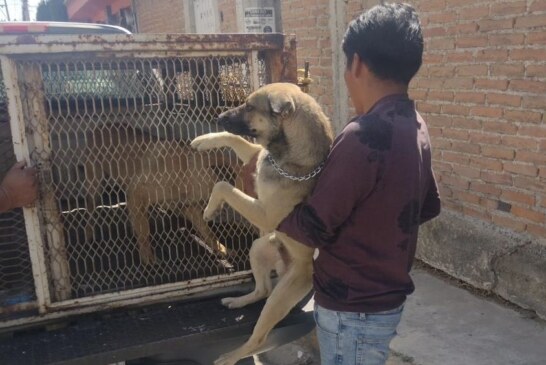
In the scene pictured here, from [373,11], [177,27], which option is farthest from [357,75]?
[177,27]

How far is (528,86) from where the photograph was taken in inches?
150

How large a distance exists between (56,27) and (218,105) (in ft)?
5.75

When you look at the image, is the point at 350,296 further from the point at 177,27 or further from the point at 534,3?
the point at 177,27

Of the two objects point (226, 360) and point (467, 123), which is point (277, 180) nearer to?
point (226, 360)

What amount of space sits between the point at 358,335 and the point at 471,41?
10.3 feet

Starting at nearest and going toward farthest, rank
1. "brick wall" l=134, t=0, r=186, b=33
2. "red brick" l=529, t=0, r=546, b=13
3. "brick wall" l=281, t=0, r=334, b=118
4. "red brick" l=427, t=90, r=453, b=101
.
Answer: "red brick" l=529, t=0, r=546, b=13, "red brick" l=427, t=90, r=453, b=101, "brick wall" l=281, t=0, r=334, b=118, "brick wall" l=134, t=0, r=186, b=33

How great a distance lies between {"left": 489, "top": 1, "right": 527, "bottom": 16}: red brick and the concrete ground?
2194mm

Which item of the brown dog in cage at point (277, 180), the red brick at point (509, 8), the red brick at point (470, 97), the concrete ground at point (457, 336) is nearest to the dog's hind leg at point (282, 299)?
the brown dog in cage at point (277, 180)

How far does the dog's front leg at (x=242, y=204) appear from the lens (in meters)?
2.55

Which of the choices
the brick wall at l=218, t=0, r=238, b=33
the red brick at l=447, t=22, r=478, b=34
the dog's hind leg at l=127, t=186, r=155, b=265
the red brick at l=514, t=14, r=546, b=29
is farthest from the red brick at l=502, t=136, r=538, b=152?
the brick wall at l=218, t=0, r=238, b=33

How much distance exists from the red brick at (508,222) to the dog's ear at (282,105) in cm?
244

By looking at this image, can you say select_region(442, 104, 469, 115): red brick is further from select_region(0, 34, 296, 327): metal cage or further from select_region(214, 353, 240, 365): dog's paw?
select_region(214, 353, 240, 365): dog's paw

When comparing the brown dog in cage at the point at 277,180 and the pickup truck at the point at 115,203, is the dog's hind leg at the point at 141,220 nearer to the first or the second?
A: the pickup truck at the point at 115,203

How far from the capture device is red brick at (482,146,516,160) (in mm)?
4035
